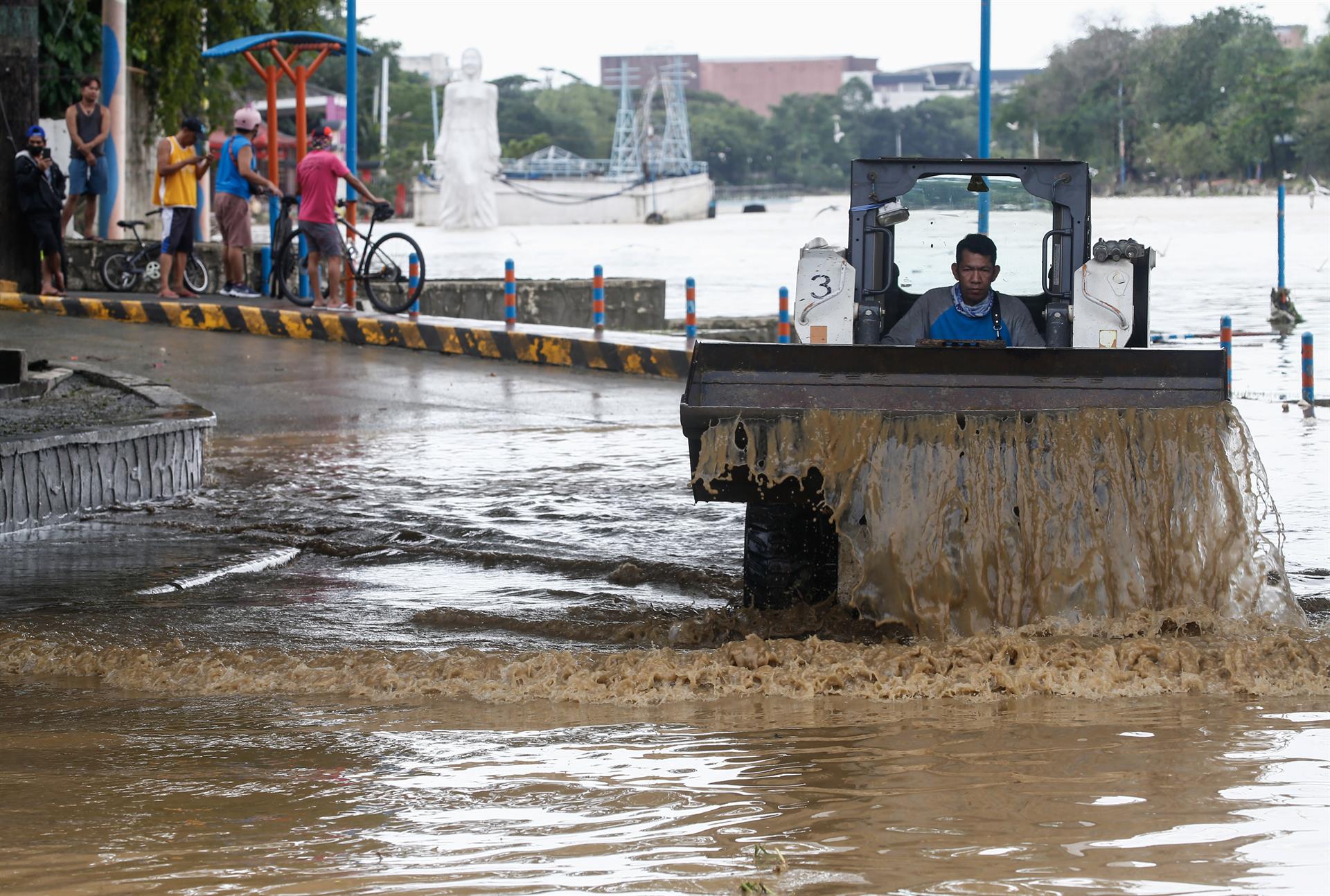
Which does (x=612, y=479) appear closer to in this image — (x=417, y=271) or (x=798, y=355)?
(x=798, y=355)

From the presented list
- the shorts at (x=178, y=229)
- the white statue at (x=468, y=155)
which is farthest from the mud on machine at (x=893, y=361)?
the white statue at (x=468, y=155)

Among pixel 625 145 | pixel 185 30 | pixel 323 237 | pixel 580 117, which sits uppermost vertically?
pixel 580 117

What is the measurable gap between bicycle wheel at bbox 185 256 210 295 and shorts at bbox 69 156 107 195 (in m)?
1.63

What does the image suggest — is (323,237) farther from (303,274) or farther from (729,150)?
(729,150)

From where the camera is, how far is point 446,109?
A: 6103 cm

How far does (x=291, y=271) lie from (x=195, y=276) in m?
1.31

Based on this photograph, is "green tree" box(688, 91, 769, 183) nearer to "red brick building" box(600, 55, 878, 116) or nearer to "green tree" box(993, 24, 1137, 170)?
"green tree" box(993, 24, 1137, 170)

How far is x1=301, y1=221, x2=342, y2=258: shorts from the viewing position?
52.8 feet

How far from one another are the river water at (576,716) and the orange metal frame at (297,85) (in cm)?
903

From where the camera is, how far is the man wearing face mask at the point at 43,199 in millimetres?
16484

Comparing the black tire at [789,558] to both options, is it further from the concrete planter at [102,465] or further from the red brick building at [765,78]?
the red brick building at [765,78]

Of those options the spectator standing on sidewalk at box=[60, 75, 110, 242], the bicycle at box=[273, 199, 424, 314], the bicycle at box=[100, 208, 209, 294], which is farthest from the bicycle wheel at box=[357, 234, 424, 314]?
the spectator standing on sidewalk at box=[60, 75, 110, 242]

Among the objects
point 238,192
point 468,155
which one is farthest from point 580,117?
point 238,192

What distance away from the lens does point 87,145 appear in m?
18.2
